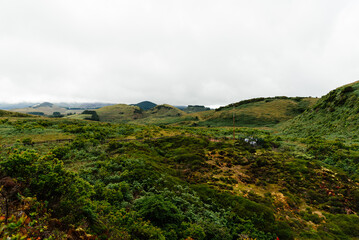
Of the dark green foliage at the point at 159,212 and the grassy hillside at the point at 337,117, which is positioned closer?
the dark green foliage at the point at 159,212

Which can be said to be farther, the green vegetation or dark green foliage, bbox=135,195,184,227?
dark green foliage, bbox=135,195,184,227

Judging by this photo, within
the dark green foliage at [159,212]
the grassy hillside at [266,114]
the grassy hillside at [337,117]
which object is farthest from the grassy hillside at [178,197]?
the grassy hillside at [266,114]

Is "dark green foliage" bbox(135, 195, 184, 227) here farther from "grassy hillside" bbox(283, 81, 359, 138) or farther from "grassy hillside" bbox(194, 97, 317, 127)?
"grassy hillside" bbox(194, 97, 317, 127)

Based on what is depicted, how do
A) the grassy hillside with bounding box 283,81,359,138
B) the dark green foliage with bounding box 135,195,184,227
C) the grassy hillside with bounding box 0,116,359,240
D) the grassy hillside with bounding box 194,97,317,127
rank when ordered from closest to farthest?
the grassy hillside with bounding box 0,116,359,240 → the dark green foliage with bounding box 135,195,184,227 → the grassy hillside with bounding box 283,81,359,138 → the grassy hillside with bounding box 194,97,317,127

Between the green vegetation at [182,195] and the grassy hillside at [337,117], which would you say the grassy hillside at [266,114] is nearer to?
the grassy hillside at [337,117]

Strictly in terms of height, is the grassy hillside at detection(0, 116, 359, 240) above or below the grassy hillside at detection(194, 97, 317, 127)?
below

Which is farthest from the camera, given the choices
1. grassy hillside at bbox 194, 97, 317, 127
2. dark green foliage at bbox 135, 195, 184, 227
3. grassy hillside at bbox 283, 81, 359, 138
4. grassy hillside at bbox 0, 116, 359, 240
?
grassy hillside at bbox 194, 97, 317, 127

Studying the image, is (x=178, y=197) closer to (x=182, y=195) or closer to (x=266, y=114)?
(x=182, y=195)

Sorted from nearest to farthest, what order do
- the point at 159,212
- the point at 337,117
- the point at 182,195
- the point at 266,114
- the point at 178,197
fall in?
the point at 159,212
the point at 178,197
the point at 182,195
the point at 337,117
the point at 266,114

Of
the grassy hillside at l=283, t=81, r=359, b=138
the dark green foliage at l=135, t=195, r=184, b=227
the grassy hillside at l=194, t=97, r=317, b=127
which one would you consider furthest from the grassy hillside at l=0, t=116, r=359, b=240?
the grassy hillside at l=194, t=97, r=317, b=127

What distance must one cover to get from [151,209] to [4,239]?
613 centimetres

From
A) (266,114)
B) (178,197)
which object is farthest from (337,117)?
(266,114)

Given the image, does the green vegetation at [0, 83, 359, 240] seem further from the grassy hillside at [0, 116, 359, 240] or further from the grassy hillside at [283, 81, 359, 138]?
the grassy hillside at [283, 81, 359, 138]

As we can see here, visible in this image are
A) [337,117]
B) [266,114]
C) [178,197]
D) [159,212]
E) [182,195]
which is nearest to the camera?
[159,212]
